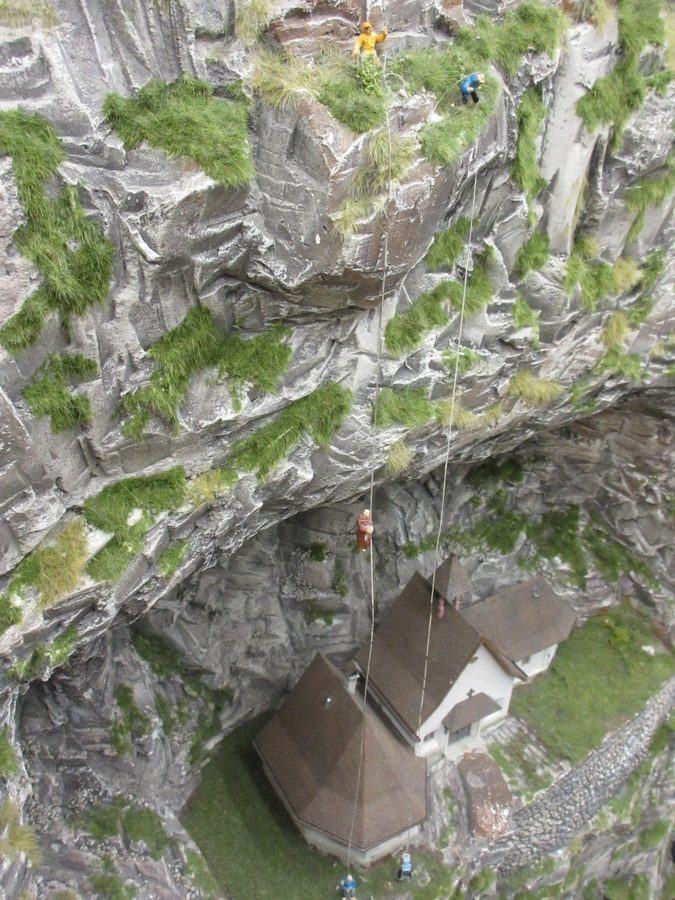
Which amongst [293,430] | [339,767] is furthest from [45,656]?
[339,767]

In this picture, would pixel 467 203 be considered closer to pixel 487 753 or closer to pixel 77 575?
pixel 77 575

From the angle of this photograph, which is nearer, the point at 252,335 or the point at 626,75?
the point at 252,335

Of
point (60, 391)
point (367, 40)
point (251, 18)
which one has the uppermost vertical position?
point (251, 18)

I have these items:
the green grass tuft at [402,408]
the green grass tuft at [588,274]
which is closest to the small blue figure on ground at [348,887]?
the green grass tuft at [402,408]

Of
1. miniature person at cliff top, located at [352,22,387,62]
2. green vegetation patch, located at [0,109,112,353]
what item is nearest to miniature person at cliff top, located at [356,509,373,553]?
green vegetation patch, located at [0,109,112,353]

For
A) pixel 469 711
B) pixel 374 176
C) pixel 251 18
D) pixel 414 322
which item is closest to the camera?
pixel 251 18

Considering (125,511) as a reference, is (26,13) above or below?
above

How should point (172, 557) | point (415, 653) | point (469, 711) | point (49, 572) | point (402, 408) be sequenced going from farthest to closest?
point (469, 711) < point (415, 653) < point (402, 408) < point (172, 557) < point (49, 572)

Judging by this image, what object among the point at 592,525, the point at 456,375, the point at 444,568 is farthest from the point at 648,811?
the point at 456,375

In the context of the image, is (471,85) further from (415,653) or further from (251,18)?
(415,653)
